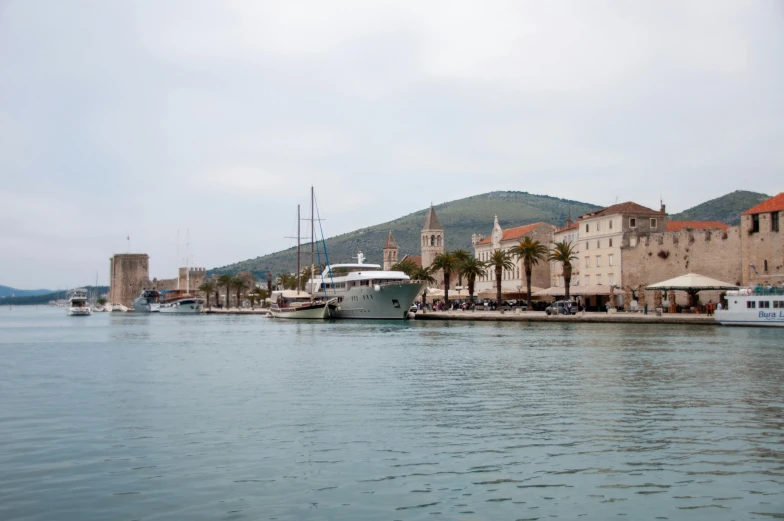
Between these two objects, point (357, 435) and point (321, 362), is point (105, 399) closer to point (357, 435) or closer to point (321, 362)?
point (357, 435)

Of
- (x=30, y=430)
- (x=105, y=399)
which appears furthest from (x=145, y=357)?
(x=30, y=430)

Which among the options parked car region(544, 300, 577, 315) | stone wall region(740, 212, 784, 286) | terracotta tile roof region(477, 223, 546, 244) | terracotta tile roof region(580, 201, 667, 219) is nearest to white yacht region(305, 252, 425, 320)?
parked car region(544, 300, 577, 315)

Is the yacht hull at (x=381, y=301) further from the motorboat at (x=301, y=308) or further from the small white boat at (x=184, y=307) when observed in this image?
the small white boat at (x=184, y=307)

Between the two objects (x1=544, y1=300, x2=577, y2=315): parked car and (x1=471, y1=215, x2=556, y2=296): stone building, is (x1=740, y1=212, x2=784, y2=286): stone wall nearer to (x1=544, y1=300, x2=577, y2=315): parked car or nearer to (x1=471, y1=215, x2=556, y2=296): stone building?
(x1=544, y1=300, x2=577, y2=315): parked car

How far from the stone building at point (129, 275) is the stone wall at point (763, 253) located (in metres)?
105

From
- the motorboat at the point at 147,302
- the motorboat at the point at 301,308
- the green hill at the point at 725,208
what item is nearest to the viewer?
the motorboat at the point at 301,308

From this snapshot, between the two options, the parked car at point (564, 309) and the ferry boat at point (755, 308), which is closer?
the ferry boat at point (755, 308)

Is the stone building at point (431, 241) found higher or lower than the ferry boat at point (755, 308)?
higher

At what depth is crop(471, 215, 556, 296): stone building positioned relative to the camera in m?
79.7

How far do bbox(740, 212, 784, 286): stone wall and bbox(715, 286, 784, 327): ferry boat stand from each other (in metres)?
4.06

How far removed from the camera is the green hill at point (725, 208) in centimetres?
14971

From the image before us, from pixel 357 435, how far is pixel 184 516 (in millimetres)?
4630

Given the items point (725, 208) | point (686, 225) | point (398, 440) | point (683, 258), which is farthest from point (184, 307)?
point (398, 440)

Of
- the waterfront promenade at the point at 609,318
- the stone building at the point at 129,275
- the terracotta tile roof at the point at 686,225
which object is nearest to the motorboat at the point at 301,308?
the waterfront promenade at the point at 609,318
